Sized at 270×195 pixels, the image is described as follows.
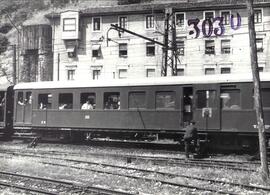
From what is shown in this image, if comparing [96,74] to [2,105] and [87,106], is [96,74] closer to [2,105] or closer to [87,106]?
[2,105]

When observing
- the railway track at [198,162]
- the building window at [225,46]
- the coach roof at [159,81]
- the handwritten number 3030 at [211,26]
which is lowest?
the railway track at [198,162]

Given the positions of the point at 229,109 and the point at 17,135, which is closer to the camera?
the point at 229,109

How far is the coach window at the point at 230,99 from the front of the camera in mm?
17656

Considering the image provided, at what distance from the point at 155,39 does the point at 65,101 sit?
24.5m

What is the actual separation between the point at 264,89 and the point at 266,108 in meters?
0.76

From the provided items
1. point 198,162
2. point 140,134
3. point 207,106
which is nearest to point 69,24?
point 140,134

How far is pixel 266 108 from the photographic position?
16938 millimetres

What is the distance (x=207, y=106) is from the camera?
720 inches

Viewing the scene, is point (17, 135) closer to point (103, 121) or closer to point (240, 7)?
point (103, 121)

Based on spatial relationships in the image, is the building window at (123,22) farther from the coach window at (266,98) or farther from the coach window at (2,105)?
the coach window at (266,98)

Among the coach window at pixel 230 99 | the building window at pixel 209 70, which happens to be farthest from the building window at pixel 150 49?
the coach window at pixel 230 99

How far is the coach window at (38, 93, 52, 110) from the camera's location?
2295 centimetres

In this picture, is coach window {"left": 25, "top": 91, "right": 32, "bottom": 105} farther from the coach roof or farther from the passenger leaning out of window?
the passenger leaning out of window

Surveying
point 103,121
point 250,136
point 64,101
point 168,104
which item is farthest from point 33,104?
point 250,136
